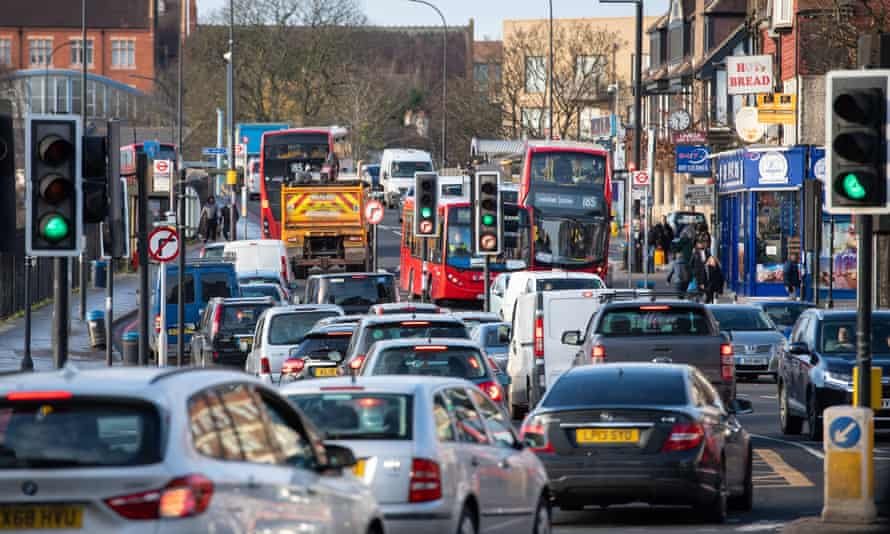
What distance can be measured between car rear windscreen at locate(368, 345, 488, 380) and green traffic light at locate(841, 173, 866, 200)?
20.2 feet

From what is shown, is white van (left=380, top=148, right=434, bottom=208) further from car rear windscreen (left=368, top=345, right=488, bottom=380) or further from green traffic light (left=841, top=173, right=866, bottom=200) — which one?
green traffic light (left=841, top=173, right=866, bottom=200)

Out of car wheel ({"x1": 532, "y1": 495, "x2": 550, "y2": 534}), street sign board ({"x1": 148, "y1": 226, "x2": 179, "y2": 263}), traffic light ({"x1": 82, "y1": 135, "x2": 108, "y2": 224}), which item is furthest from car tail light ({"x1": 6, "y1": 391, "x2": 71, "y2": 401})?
street sign board ({"x1": 148, "y1": 226, "x2": 179, "y2": 263})

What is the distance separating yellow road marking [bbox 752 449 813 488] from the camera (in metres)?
19.4

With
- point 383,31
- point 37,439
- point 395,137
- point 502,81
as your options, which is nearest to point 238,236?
point 502,81

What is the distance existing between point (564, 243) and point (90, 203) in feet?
119

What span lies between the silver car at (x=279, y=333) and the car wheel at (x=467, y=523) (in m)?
16.9

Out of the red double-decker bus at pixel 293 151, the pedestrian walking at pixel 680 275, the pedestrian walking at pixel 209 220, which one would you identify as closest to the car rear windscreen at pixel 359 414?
the pedestrian walking at pixel 680 275

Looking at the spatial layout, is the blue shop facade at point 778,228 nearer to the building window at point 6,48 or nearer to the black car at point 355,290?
the black car at point 355,290

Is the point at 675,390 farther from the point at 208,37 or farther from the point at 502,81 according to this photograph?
the point at 208,37

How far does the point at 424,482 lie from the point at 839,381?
40.9ft

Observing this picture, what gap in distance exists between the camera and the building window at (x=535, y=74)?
324 ft

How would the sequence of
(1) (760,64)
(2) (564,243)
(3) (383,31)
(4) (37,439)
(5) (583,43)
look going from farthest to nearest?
(3) (383,31) < (5) (583,43) < (1) (760,64) < (2) (564,243) < (4) (37,439)

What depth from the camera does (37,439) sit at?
8.48 m

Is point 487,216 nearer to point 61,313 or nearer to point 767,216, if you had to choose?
point 61,313
